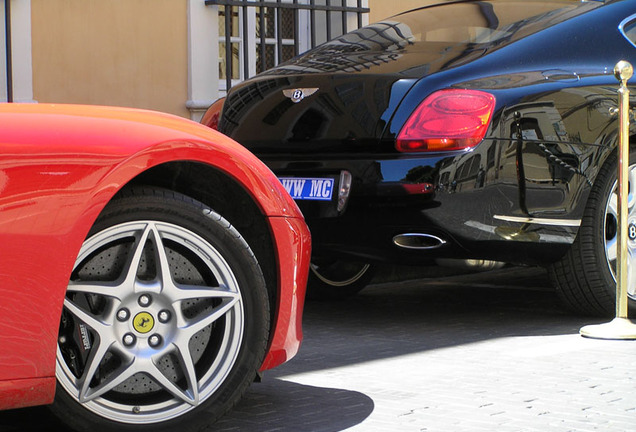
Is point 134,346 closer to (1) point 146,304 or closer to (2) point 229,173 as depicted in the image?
(1) point 146,304

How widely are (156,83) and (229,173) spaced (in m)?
5.37

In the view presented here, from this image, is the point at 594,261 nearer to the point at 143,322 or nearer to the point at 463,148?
the point at 463,148

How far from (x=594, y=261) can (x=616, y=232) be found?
233 mm

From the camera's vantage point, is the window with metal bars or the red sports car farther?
the window with metal bars

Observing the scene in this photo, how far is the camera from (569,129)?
5.70m

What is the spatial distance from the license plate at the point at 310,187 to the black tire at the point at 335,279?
1034 mm

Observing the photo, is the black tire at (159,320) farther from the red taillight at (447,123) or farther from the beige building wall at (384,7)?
the beige building wall at (384,7)

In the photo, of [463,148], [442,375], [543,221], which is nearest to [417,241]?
[463,148]

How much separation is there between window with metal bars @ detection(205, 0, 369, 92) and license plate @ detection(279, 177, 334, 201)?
3.58m

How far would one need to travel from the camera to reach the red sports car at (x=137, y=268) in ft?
10.8

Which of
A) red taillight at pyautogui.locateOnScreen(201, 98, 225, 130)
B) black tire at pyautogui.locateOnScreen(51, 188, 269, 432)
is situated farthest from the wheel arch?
red taillight at pyautogui.locateOnScreen(201, 98, 225, 130)

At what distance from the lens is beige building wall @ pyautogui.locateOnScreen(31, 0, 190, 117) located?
8312 millimetres

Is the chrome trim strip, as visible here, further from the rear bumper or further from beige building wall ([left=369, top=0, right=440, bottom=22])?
beige building wall ([left=369, top=0, right=440, bottom=22])

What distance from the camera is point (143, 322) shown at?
3.56m
